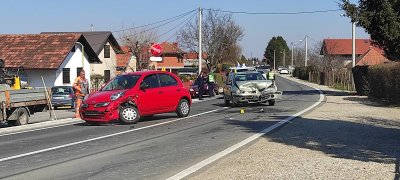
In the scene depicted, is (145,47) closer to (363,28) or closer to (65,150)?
(363,28)

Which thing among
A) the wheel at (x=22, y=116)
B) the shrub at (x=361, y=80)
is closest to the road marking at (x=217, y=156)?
the wheel at (x=22, y=116)

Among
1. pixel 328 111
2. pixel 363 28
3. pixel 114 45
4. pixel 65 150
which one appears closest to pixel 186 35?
pixel 114 45

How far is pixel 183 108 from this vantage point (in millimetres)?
17312

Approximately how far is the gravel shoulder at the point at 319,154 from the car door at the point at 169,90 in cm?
413

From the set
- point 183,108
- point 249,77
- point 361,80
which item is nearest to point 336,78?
point 361,80

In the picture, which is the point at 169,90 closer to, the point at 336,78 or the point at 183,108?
the point at 183,108

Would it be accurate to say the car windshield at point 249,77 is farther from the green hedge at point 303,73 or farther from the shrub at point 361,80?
the green hedge at point 303,73

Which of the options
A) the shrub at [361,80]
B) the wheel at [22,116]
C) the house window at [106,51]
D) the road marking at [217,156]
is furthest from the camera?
the house window at [106,51]

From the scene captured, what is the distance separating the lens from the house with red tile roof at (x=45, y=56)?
118 ft

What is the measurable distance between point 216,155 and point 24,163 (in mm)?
3450

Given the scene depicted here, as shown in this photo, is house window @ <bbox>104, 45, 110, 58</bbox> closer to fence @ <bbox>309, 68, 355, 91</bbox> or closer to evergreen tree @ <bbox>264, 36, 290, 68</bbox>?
fence @ <bbox>309, 68, 355, 91</bbox>

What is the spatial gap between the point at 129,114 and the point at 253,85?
7.45 meters

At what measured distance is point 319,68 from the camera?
208 feet

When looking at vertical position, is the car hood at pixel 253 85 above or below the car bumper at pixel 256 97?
above
